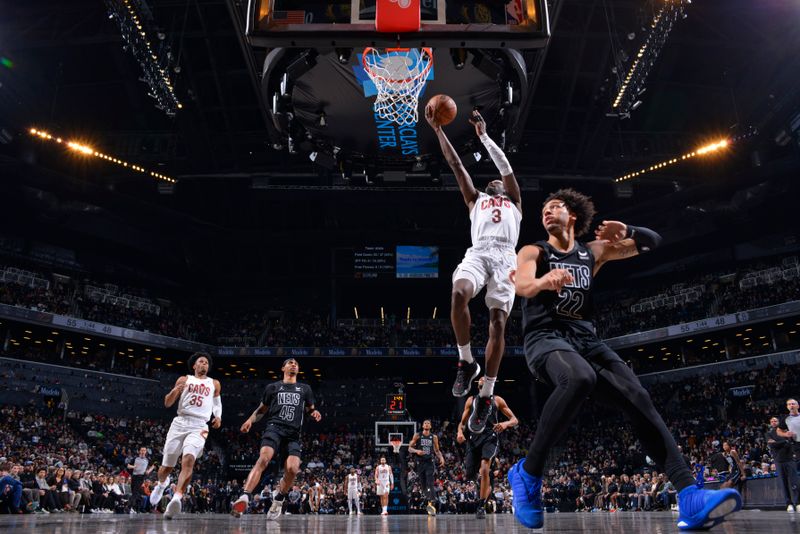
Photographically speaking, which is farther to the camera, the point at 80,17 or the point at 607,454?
the point at 607,454

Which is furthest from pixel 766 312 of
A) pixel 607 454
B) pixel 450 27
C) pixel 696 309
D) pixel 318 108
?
pixel 450 27

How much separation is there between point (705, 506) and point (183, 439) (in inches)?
287

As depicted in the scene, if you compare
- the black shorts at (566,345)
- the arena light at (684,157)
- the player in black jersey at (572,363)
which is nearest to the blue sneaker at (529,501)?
the player in black jersey at (572,363)

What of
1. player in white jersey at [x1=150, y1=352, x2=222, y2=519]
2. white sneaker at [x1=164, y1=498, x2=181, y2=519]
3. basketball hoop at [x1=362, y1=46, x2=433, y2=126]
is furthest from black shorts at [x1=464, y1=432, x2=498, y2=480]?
basketball hoop at [x1=362, y1=46, x2=433, y2=126]

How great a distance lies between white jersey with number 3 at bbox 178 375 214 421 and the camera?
8625 millimetres

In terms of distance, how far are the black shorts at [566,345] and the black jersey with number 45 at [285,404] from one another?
5419 mm

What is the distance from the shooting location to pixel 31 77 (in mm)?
24688

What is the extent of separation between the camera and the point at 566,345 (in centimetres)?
375

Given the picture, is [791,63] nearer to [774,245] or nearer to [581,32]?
[581,32]

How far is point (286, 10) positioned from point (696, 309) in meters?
30.5

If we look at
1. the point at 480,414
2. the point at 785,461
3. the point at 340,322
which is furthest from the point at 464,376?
the point at 340,322

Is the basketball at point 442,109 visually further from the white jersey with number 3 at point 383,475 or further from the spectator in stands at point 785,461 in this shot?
the white jersey with number 3 at point 383,475

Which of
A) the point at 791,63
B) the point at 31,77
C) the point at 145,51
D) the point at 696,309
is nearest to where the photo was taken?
the point at 145,51

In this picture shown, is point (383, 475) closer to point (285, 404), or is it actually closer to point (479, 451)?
point (479, 451)
